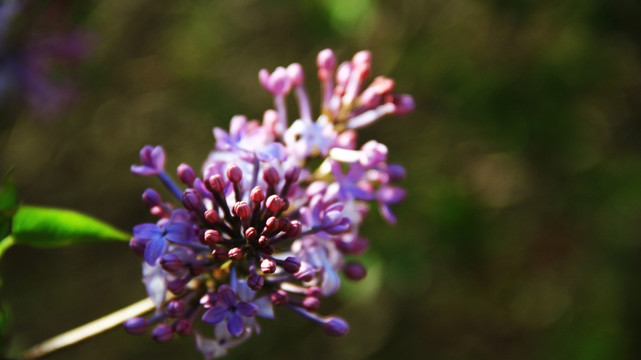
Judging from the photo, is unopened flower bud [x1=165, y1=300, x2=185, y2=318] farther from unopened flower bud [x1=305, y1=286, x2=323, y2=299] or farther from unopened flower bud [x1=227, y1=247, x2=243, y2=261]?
unopened flower bud [x1=305, y1=286, x2=323, y2=299]

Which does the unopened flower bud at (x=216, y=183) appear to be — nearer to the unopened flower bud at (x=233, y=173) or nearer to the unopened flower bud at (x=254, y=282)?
the unopened flower bud at (x=233, y=173)

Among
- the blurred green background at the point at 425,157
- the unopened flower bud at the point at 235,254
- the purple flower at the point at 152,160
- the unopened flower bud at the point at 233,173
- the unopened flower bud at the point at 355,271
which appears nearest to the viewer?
the unopened flower bud at the point at 235,254

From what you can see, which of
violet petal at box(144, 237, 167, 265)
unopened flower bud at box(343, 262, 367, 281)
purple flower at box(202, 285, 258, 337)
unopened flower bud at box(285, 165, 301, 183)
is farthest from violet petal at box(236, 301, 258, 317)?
unopened flower bud at box(343, 262, 367, 281)

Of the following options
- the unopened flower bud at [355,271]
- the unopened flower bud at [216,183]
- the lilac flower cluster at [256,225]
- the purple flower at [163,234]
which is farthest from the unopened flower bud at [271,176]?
the unopened flower bud at [355,271]

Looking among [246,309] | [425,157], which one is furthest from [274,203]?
[425,157]

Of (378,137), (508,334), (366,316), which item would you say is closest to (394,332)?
(366,316)

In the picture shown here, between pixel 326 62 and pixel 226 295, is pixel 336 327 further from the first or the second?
pixel 326 62

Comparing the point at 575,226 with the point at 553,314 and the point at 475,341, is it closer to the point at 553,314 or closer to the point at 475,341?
the point at 553,314
